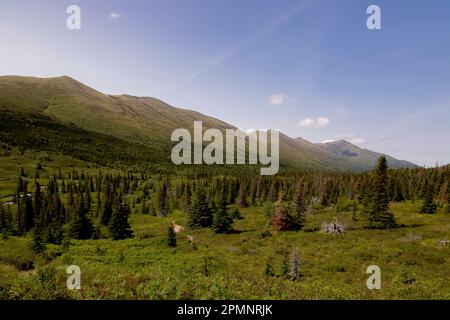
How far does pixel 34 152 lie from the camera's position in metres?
187

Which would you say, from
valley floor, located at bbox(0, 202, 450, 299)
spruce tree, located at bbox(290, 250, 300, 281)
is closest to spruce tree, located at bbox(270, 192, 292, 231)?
valley floor, located at bbox(0, 202, 450, 299)

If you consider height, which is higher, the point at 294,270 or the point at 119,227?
the point at 294,270

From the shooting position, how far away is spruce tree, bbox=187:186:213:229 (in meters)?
63.1

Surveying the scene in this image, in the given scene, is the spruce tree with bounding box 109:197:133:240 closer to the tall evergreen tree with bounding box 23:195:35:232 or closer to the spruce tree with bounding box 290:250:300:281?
the tall evergreen tree with bounding box 23:195:35:232

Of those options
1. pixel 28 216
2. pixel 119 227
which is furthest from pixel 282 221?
pixel 28 216

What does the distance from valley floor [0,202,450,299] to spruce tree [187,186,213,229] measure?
5.12 metres

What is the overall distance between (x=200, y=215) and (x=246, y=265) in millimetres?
31982

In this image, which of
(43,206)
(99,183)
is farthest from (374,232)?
(99,183)

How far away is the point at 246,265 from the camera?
32688mm

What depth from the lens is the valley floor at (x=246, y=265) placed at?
11.4 meters
